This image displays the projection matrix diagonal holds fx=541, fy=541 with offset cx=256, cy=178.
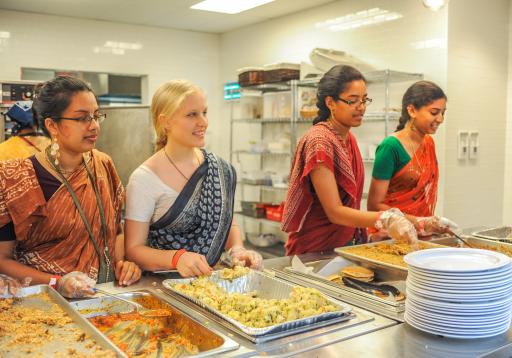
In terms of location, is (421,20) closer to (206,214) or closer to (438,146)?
(438,146)

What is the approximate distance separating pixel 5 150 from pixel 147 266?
187cm

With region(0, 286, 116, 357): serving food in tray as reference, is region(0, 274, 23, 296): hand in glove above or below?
above

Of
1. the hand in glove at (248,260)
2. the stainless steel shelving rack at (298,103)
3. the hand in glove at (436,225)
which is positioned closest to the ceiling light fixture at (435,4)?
the stainless steel shelving rack at (298,103)

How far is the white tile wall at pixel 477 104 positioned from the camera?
15.0ft

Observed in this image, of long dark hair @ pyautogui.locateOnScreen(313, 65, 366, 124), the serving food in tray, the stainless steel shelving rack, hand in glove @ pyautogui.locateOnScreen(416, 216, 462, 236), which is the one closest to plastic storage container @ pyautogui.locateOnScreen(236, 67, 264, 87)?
the stainless steel shelving rack

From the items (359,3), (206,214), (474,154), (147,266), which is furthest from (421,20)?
(147,266)

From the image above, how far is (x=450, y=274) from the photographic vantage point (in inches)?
50.1

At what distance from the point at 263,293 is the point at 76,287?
54 centimetres

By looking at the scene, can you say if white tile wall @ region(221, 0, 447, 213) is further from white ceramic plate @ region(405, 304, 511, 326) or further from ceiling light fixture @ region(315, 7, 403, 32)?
white ceramic plate @ region(405, 304, 511, 326)

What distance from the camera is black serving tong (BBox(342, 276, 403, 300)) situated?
161 cm

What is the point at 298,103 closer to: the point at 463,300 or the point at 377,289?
the point at 377,289

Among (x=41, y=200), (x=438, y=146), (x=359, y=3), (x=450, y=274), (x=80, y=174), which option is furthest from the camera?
(x=359, y=3)

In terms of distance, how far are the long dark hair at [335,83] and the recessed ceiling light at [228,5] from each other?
3410 mm

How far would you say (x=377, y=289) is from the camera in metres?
1.64
